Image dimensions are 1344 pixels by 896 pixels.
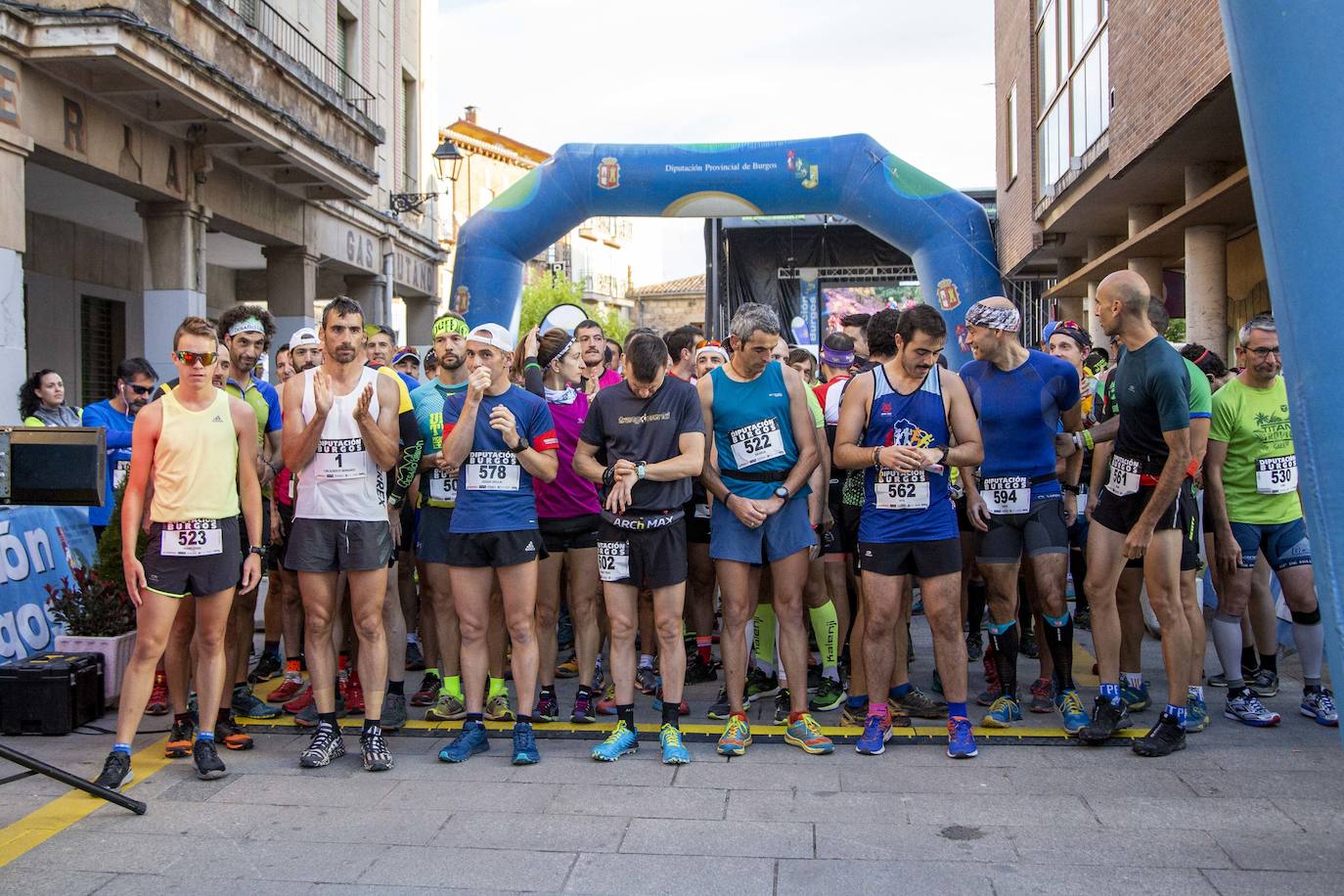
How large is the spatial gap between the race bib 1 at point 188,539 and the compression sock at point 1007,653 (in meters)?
3.87

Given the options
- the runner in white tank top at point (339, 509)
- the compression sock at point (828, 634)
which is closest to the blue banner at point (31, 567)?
the runner in white tank top at point (339, 509)

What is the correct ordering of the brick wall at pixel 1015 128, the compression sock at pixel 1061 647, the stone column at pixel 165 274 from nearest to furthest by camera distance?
the compression sock at pixel 1061 647 → the stone column at pixel 165 274 → the brick wall at pixel 1015 128

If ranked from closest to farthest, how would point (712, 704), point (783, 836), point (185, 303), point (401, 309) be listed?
point (783, 836), point (712, 704), point (185, 303), point (401, 309)

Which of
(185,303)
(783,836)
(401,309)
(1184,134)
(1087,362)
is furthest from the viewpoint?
(401,309)

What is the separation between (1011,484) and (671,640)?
190cm

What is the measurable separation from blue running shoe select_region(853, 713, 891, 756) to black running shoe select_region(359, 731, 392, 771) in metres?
2.18

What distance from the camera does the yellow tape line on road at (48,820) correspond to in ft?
14.1

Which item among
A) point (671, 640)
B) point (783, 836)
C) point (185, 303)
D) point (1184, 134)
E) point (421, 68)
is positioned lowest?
point (783, 836)

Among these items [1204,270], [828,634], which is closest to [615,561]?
[828,634]

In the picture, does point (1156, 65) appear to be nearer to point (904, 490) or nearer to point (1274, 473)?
point (1274, 473)

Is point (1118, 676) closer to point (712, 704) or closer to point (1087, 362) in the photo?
point (712, 704)

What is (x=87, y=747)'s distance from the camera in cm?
566

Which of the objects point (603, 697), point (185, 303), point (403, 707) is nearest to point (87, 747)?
point (403, 707)

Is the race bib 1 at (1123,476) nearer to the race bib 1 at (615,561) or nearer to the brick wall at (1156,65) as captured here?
the race bib 1 at (615,561)
